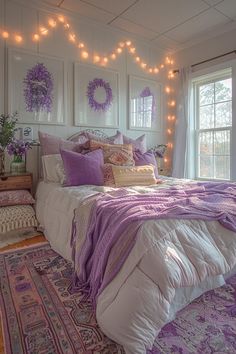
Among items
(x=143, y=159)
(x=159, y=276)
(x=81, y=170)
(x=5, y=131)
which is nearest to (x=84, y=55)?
(x=5, y=131)

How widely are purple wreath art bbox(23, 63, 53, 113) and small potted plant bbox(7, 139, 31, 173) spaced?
44 cm

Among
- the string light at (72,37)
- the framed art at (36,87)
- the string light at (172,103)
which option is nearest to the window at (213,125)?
the string light at (172,103)

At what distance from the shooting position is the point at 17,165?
268 centimetres

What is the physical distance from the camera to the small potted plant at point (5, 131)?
8.30ft

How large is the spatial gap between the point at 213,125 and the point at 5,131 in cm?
289

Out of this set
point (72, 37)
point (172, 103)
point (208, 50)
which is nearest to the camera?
point (72, 37)

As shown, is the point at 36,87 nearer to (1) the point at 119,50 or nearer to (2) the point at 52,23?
(2) the point at 52,23

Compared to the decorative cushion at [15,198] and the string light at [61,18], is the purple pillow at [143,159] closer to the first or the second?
the decorative cushion at [15,198]

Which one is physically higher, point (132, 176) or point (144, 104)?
point (144, 104)

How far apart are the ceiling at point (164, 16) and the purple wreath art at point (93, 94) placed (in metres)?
0.79

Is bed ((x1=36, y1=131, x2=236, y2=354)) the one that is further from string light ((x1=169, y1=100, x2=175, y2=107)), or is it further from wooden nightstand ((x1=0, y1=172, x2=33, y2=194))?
string light ((x1=169, y1=100, x2=175, y2=107))

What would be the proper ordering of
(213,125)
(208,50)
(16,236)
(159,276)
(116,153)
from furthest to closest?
(213,125)
(208,50)
(116,153)
(16,236)
(159,276)

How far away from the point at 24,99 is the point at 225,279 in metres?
2.66

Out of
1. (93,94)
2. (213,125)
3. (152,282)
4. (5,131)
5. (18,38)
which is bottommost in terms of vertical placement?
(152,282)
